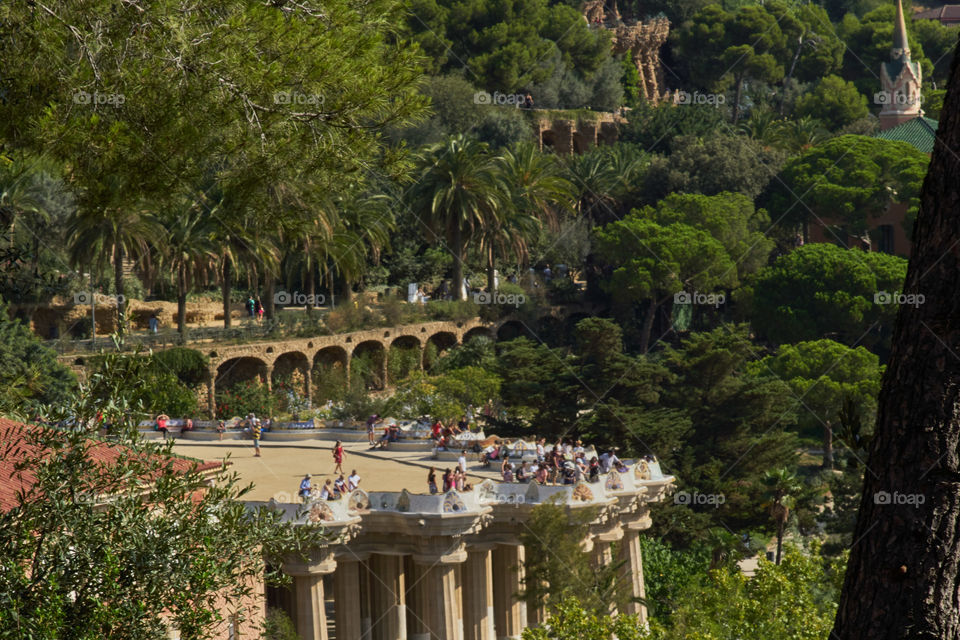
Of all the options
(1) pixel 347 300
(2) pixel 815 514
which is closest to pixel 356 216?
(1) pixel 347 300

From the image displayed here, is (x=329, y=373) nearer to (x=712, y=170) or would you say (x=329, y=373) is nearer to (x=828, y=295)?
(x=828, y=295)

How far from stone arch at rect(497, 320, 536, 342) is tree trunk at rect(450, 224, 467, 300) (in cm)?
280

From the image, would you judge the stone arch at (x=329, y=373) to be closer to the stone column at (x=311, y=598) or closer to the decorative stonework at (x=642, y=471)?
Answer: the decorative stonework at (x=642, y=471)

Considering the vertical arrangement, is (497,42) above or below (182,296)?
above

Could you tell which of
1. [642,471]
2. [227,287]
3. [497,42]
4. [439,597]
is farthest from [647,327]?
[439,597]

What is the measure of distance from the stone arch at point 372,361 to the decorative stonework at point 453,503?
34280 millimetres

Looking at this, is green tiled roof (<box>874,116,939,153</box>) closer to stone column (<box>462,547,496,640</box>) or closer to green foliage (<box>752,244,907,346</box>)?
green foliage (<box>752,244,907,346</box>)

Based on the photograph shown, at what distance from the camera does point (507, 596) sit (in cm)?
3975

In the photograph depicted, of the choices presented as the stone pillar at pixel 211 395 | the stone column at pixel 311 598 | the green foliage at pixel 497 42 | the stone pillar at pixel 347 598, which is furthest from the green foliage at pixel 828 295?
the stone column at pixel 311 598

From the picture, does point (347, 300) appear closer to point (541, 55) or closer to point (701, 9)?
point (541, 55)

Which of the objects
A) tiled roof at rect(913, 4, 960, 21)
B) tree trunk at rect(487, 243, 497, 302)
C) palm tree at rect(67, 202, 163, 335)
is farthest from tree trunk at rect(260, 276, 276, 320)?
tiled roof at rect(913, 4, 960, 21)

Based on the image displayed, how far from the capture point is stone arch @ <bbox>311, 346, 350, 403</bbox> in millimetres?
62375

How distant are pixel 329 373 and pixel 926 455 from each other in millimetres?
56437

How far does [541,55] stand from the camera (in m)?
97.1
